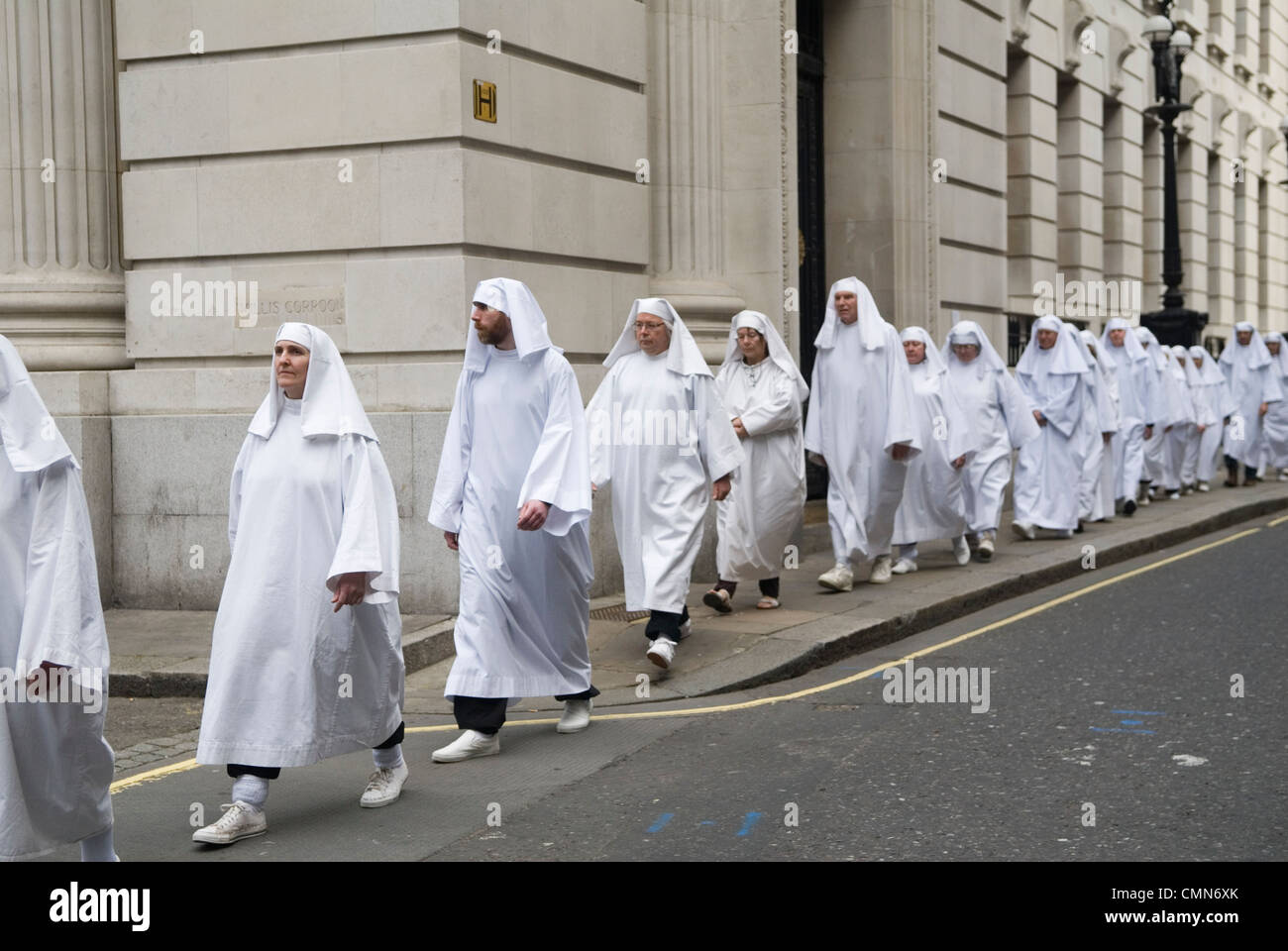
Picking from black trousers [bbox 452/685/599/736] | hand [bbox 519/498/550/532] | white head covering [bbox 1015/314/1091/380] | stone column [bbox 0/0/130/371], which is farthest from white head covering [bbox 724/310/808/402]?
white head covering [bbox 1015/314/1091/380]

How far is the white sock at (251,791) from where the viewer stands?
227 inches

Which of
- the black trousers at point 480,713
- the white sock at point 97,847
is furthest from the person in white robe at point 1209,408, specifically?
the white sock at point 97,847

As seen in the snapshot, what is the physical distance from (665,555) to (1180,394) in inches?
484

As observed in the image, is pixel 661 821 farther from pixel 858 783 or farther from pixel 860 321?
pixel 860 321

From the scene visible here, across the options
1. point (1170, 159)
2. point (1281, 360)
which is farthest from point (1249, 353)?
point (1170, 159)

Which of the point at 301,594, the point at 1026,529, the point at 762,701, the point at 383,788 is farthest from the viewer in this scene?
the point at 1026,529

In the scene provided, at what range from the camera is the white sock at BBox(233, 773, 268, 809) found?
18.9 ft

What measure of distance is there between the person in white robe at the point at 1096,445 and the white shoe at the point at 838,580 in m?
4.89

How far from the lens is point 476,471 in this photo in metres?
7.30

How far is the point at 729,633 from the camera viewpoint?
9391mm

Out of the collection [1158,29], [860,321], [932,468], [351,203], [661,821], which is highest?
[1158,29]

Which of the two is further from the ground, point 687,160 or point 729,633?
point 687,160

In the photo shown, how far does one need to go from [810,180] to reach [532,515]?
10160 mm

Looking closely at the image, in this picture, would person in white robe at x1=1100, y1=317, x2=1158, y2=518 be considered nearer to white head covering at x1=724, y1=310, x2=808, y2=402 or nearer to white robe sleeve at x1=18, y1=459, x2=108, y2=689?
white head covering at x1=724, y1=310, x2=808, y2=402
